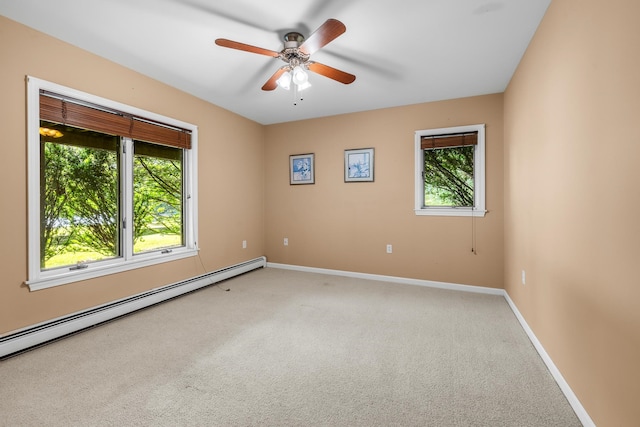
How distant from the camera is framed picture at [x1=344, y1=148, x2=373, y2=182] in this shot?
13.7ft

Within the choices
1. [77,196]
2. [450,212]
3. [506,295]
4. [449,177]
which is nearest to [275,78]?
[77,196]

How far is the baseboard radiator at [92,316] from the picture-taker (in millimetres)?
2125

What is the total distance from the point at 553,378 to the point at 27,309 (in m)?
3.76

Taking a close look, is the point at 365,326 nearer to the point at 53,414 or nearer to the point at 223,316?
the point at 223,316

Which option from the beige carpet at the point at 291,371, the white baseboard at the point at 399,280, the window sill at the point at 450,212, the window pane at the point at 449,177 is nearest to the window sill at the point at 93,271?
the beige carpet at the point at 291,371

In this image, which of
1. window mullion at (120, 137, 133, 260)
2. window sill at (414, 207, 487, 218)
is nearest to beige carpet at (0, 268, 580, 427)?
window mullion at (120, 137, 133, 260)

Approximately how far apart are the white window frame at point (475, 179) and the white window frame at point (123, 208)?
2900 mm

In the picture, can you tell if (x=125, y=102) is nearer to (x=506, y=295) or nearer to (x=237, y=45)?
(x=237, y=45)

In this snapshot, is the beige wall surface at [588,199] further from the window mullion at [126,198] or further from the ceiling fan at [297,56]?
the window mullion at [126,198]

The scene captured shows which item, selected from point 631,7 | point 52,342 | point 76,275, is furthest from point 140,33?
point 631,7

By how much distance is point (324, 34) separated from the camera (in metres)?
1.85

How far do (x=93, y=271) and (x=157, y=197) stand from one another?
3.41 feet

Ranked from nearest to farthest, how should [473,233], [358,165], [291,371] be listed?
[291,371] < [473,233] < [358,165]

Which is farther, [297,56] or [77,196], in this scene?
[77,196]
